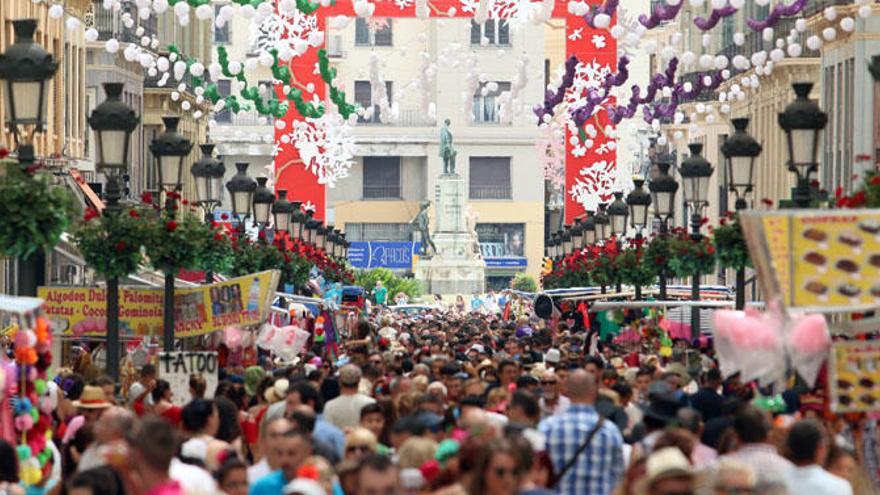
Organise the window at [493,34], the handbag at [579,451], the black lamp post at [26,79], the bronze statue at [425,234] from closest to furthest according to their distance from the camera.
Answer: the handbag at [579,451], the black lamp post at [26,79], the bronze statue at [425,234], the window at [493,34]

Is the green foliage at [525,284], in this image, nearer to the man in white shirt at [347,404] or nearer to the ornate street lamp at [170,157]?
the ornate street lamp at [170,157]

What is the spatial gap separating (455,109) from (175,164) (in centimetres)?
9121

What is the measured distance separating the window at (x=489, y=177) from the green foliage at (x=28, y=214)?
97232 millimetres

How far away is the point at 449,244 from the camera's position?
108375mm

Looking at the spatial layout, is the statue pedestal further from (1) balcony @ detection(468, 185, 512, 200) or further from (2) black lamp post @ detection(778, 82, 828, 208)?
(2) black lamp post @ detection(778, 82, 828, 208)

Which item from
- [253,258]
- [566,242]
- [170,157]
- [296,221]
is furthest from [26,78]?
Answer: [566,242]

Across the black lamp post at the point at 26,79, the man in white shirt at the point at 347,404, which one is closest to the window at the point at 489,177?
the black lamp post at the point at 26,79

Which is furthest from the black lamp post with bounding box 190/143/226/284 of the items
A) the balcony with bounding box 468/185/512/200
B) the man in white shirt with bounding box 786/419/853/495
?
the balcony with bounding box 468/185/512/200

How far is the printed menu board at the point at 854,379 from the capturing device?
1716 centimetres

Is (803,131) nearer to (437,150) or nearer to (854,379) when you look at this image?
(854,379)

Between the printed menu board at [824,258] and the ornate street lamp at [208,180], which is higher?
the ornate street lamp at [208,180]

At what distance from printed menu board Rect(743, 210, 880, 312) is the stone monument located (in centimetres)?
8985

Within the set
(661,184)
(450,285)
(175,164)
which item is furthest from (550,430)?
(450,285)

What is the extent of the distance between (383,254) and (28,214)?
90.9 meters
